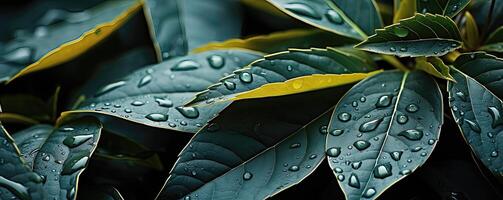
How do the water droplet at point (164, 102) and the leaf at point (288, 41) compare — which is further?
the leaf at point (288, 41)

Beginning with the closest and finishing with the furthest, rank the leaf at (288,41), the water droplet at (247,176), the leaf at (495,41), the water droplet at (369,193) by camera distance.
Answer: the water droplet at (369,193), the water droplet at (247,176), the leaf at (495,41), the leaf at (288,41)

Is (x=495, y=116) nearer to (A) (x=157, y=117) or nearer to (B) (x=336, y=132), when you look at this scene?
A: (B) (x=336, y=132)

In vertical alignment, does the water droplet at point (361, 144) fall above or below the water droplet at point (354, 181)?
above

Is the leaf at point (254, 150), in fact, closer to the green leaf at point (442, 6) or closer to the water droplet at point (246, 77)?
the water droplet at point (246, 77)

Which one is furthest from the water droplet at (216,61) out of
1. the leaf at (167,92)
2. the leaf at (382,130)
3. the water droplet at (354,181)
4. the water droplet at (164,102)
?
the water droplet at (354,181)

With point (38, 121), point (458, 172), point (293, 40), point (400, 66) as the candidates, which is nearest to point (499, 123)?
point (458, 172)

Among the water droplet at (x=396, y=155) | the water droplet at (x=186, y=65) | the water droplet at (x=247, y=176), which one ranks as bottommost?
the water droplet at (x=247, y=176)

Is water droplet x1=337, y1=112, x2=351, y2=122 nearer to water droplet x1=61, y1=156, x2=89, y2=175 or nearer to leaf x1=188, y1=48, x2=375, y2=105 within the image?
leaf x1=188, y1=48, x2=375, y2=105

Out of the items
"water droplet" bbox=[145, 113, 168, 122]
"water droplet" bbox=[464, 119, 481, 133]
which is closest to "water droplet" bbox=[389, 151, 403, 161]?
"water droplet" bbox=[464, 119, 481, 133]
